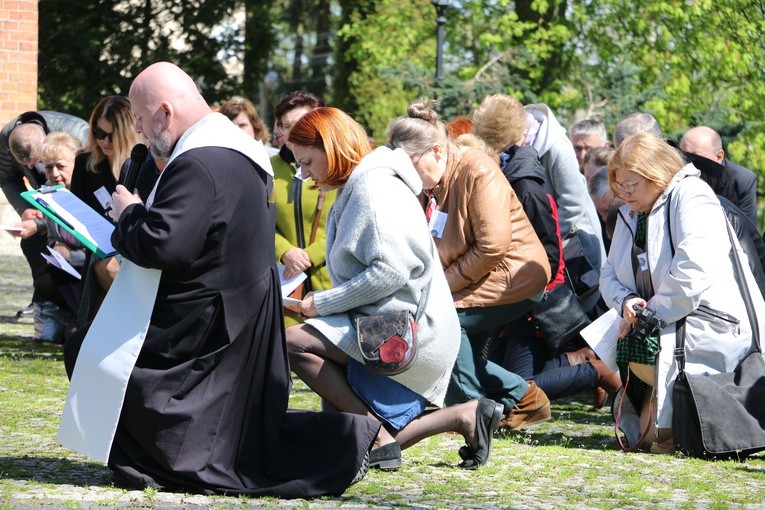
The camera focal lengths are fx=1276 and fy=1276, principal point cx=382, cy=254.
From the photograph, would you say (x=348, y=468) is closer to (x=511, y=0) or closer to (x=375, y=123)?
(x=511, y=0)

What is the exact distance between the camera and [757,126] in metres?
21.0

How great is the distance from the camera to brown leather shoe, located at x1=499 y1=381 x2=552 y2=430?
24.3ft

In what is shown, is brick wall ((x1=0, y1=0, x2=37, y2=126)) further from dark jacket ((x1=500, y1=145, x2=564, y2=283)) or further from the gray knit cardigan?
the gray knit cardigan

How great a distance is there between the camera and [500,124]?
8.01 meters

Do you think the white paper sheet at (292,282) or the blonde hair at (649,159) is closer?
the blonde hair at (649,159)

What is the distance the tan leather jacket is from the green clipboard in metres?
2.18

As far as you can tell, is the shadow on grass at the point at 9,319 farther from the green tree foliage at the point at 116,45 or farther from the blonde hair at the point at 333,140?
the green tree foliage at the point at 116,45

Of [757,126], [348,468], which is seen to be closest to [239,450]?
[348,468]

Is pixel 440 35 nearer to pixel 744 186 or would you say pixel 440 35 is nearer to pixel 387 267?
pixel 744 186

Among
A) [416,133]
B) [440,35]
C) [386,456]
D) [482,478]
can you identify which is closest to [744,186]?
[416,133]

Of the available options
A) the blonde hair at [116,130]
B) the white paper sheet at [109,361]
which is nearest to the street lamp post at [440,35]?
the blonde hair at [116,130]

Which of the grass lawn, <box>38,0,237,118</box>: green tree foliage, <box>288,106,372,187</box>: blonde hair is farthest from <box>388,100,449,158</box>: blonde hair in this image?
<box>38,0,237,118</box>: green tree foliage

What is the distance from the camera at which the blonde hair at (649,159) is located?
22.1 ft

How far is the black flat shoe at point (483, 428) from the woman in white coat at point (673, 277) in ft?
3.78
